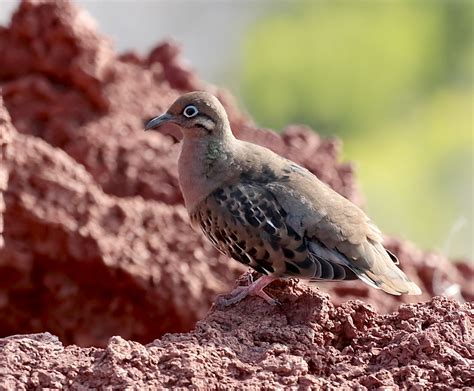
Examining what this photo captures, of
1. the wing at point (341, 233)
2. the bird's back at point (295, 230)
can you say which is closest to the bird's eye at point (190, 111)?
the bird's back at point (295, 230)

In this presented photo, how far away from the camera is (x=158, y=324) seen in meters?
6.89

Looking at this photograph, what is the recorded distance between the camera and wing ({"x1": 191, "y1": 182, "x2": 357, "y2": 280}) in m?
5.12

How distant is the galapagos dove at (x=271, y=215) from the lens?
203 inches

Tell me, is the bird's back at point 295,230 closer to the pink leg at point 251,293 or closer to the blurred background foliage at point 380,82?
the pink leg at point 251,293

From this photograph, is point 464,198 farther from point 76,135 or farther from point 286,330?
point 286,330

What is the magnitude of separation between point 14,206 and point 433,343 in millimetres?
3061

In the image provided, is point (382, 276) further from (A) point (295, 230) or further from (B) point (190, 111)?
(B) point (190, 111)

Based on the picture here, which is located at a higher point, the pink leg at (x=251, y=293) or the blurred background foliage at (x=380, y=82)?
the blurred background foliage at (x=380, y=82)

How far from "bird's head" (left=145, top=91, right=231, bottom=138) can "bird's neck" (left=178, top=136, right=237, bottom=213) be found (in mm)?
39

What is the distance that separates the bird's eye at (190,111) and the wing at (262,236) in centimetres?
43

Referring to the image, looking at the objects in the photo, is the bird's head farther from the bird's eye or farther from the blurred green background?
the blurred green background

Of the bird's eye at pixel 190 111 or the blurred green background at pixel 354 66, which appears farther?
the blurred green background at pixel 354 66


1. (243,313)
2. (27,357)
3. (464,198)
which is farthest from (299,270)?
(464,198)

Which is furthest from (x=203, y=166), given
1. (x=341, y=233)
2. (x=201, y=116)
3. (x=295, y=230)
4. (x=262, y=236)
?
(x=341, y=233)
